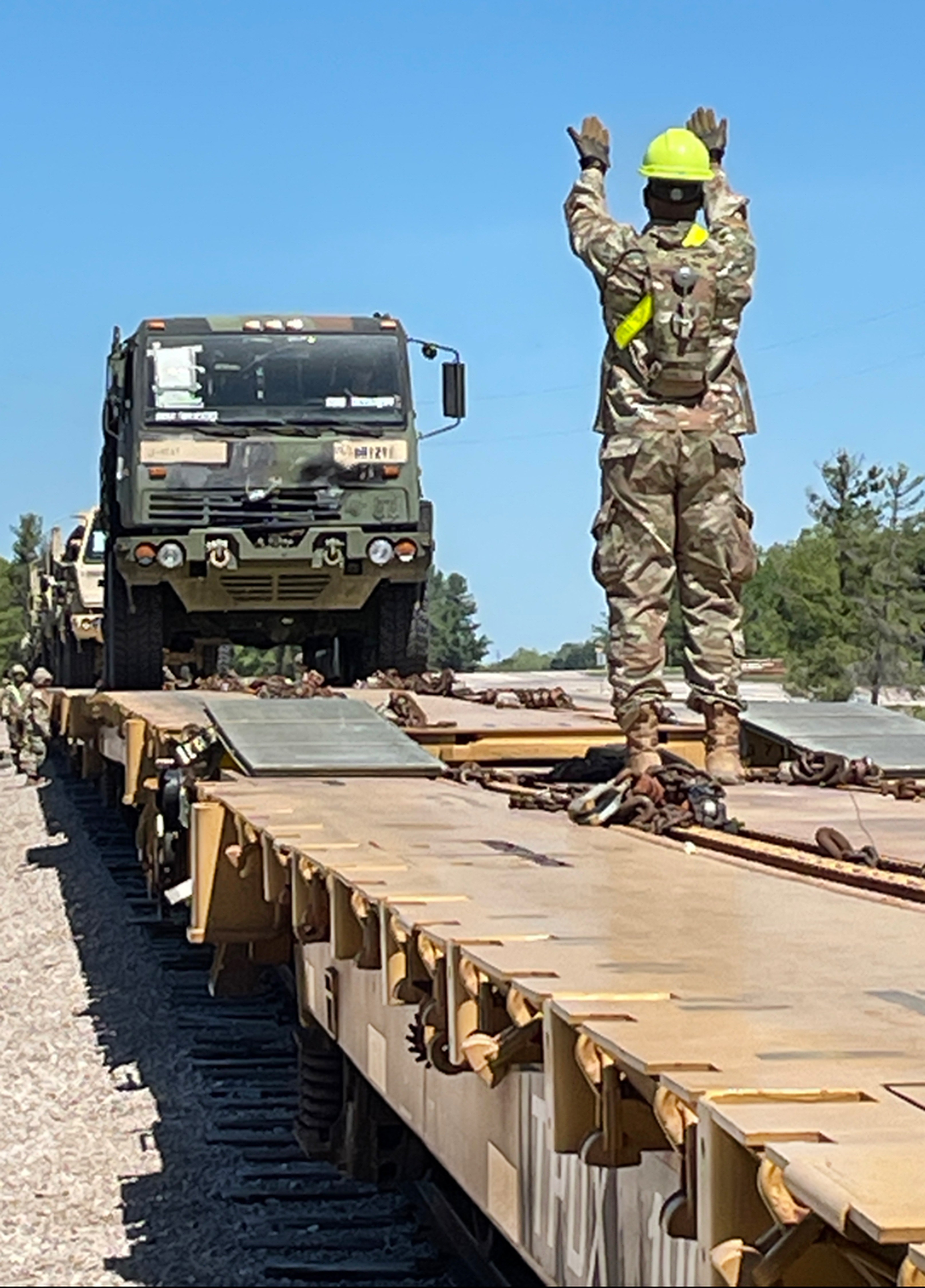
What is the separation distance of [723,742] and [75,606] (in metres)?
15.5

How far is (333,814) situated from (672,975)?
9.81 ft

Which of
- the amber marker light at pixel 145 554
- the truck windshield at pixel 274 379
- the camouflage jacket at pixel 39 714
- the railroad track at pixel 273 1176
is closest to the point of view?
the railroad track at pixel 273 1176

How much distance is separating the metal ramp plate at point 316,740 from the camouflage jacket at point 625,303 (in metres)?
1.50

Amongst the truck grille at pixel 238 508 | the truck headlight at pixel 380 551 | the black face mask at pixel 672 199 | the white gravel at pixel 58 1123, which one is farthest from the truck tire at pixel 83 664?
the black face mask at pixel 672 199

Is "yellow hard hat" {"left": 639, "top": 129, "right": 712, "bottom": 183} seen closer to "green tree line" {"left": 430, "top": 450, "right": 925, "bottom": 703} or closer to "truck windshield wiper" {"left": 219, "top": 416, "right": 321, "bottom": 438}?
"truck windshield wiper" {"left": 219, "top": 416, "right": 321, "bottom": 438}

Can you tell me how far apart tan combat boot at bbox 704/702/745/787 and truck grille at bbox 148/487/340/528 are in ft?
25.1

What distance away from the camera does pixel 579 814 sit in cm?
612

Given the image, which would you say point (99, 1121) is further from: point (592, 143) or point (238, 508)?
point (238, 508)

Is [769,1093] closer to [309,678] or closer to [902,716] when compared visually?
[902,716]

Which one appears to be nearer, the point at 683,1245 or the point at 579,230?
the point at 683,1245

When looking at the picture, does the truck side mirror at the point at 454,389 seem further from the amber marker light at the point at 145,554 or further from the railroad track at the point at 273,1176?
the railroad track at the point at 273,1176

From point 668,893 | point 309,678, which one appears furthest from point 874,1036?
point 309,678

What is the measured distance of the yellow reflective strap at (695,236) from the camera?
22.3 feet

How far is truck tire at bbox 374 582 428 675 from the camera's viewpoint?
15.5m
